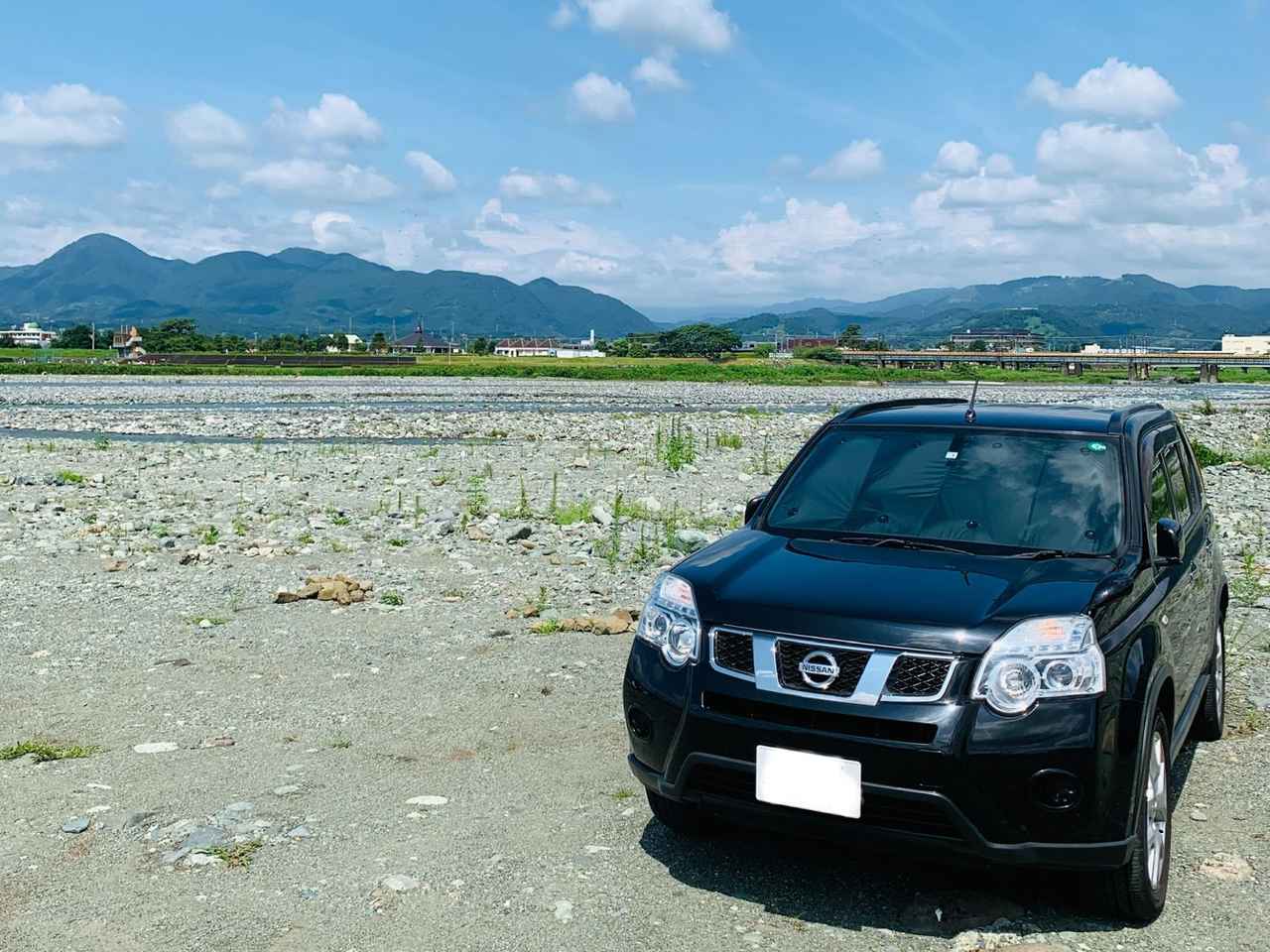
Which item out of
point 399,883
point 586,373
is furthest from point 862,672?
point 586,373

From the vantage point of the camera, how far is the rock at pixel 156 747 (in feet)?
21.4

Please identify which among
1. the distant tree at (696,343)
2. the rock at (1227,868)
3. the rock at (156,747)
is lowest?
the rock at (156,747)

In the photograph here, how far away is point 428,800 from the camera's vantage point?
18.9 feet

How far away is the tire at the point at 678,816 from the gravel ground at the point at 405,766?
105mm

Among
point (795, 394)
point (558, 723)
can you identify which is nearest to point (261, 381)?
point (795, 394)

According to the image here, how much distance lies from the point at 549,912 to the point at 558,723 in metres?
2.51

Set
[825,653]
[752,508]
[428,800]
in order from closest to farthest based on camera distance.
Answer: [825,653]
[428,800]
[752,508]

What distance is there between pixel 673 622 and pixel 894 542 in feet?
3.93

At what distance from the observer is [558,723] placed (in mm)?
7039

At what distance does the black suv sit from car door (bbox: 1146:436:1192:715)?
25mm

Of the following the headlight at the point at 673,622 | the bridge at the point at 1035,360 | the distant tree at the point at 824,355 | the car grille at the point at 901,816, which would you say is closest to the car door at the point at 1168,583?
the car grille at the point at 901,816

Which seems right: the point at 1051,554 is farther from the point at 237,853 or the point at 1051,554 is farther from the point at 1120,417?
the point at 237,853

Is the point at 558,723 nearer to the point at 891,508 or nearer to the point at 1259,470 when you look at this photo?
the point at 891,508

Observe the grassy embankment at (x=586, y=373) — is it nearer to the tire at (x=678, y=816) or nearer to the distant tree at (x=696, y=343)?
the distant tree at (x=696, y=343)
